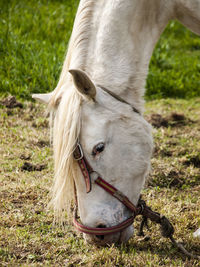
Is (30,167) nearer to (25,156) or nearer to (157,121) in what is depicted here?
(25,156)

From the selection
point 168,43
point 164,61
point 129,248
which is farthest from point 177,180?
point 168,43

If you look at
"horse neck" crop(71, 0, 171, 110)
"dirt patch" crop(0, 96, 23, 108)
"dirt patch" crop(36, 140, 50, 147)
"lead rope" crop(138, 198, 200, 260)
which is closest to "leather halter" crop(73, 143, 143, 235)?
"lead rope" crop(138, 198, 200, 260)

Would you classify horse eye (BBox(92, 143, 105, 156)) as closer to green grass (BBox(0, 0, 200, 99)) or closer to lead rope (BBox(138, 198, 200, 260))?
lead rope (BBox(138, 198, 200, 260))

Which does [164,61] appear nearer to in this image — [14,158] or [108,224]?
[14,158]

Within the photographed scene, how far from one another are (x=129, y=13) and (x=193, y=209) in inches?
52.1

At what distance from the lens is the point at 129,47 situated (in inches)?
96.8

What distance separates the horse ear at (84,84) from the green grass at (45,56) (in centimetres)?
243

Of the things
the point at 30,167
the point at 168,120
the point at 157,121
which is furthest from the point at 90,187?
the point at 168,120

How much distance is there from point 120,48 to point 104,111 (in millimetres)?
435

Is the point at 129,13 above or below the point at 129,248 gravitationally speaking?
above

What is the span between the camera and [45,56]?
491cm

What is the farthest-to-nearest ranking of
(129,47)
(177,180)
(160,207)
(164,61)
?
1. (164,61)
2. (177,180)
3. (160,207)
4. (129,47)

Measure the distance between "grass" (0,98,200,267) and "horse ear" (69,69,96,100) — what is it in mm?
812

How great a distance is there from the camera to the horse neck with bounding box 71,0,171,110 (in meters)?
2.35
